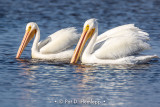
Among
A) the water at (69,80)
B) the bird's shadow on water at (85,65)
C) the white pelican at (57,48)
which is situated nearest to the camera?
the water at (69,80)

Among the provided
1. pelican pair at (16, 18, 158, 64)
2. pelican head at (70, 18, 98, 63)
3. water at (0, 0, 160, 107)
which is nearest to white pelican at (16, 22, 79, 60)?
pelican pair at (16, 18, 158, 64)

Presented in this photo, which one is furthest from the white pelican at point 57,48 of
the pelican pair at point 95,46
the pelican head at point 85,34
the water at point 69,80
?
the pelican head at point 85,34

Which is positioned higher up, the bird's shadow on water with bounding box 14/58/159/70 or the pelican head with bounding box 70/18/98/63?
the pelican head with bounding box 70/18/98/63

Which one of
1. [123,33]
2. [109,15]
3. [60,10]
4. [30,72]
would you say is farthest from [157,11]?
[30,72]

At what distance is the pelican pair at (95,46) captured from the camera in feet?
33.4

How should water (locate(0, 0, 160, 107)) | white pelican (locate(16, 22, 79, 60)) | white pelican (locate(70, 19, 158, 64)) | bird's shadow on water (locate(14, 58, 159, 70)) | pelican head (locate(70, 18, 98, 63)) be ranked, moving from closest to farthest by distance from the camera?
1. water (locate(0, 0, 160, 107))
2. bird's shadow on water (locate(14, 58, 159, 70))
3. white pelican (locate(70, 19, 158, 64))
4. pelican head (locate(70, 18, 98, 63))
5. white pelican (locate(16, 22, 79, 60))

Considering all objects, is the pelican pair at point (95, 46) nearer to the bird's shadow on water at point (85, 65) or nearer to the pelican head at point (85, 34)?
the pelican head at point (85, 34)

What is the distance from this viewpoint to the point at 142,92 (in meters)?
7.80

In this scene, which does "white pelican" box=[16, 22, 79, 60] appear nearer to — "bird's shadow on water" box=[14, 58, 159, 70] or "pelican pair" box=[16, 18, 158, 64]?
"pelican pair" box=[16, 18, 158, 64]

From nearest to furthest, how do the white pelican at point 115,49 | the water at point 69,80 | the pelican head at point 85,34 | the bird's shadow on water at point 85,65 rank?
the water at point 69,80, the bird's shadow on water at point 85,65, the white pelican at point 115,49, the pelican head at point 85,34

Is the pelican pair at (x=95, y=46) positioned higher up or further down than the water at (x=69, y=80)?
A: higher up

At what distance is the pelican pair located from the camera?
10.2m

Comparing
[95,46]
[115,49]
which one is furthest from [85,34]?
[115,49]

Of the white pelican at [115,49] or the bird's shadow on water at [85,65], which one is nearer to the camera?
the bird's shadow on water at [85,65]
